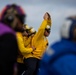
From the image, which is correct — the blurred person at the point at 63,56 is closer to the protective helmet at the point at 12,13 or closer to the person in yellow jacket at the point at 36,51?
the protective helmet at the point at 12,13

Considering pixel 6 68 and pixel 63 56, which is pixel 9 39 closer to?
pixel 6 68

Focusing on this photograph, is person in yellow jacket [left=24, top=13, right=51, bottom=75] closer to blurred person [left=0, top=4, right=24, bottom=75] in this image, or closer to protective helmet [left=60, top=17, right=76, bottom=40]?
blurred person [left=0, top=4, right=24, bottom=75]

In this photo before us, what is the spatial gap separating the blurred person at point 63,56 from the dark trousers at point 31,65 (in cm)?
767

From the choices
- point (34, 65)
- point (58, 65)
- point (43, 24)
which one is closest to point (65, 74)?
point (58, 65)

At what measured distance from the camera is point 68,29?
621 centimetres

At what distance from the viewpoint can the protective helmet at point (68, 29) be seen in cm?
618

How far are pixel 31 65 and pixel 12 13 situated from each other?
7.02 meters

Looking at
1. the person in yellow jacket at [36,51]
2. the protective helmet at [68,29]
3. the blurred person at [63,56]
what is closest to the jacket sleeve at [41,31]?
the person in yellow jacket at [36,51]

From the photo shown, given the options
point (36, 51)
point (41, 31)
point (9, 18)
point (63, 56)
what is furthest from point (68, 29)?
point (36, 51)

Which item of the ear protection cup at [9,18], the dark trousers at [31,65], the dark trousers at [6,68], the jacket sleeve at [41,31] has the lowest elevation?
the dark trousers at [31,65]

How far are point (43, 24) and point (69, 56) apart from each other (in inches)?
255

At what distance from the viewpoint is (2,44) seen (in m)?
6.58

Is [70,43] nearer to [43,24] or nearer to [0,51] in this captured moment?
[0,51]

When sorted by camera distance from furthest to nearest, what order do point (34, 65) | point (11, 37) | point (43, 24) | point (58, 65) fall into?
point (34, 65)
point (43, 24)
point (11, 37)
point (58, 65)
